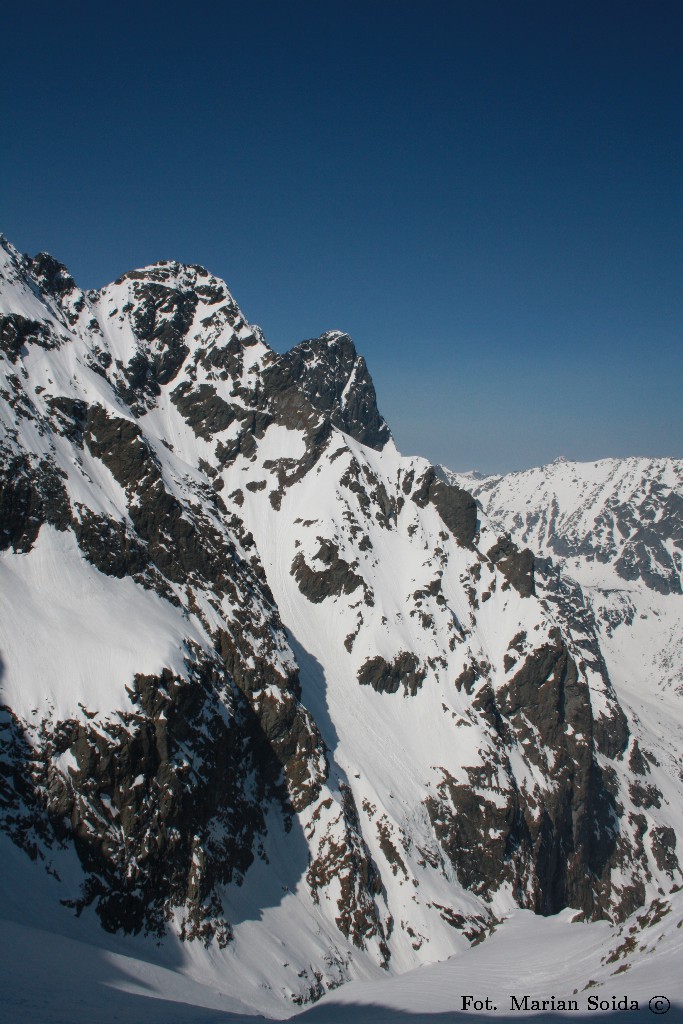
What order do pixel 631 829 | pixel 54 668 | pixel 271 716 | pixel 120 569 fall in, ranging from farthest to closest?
1. pixel 631 829
2. pixel 271 716
3. pixel 120 569
4. pixel 54 668

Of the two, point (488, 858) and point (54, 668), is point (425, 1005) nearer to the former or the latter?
point (54, 668)

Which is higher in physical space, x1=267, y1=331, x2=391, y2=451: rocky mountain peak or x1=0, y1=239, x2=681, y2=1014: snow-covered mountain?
x1=267, y1=331, x2=391, y2=451: rocky mountain peak

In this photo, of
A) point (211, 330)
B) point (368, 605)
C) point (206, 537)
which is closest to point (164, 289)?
point (211, 330)

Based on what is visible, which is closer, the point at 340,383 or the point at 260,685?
the point at 260,685

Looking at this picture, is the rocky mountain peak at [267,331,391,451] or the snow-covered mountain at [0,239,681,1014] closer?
the snow-covered mountain at [0,239,681,1014]

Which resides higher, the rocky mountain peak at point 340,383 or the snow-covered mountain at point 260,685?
the rocky mountain peak at point 340,383

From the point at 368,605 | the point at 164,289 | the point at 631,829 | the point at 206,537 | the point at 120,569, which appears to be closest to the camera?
the point at 120,569

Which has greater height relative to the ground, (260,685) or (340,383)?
(340,383)

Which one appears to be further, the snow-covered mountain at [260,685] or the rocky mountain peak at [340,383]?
the rocky mountain peak at [340,383]
